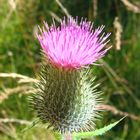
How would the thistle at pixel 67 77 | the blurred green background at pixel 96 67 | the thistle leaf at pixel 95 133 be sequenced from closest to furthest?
the thistle leaf at pixel 95 133 < the thistle at pixel 67 77 < the blurred green background at pixel 96 67

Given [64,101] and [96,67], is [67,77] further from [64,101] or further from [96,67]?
[96,67]

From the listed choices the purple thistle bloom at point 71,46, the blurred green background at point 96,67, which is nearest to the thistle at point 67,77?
the purple thistle bloom at point 71,46

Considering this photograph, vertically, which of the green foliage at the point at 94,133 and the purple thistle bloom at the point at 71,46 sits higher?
the purple thistle bloom at the point at 71,46

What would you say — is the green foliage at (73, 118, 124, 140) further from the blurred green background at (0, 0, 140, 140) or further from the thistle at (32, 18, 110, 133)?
the blurred green background at (0, 0, 140, 140)

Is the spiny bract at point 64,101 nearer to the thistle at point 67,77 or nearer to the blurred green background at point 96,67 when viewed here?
the thistle at point 67,77

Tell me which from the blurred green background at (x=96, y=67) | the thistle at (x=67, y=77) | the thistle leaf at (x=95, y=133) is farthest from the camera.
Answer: the blurred green background at (x=96, y=67)

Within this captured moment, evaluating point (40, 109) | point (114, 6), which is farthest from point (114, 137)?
point (40, 109)

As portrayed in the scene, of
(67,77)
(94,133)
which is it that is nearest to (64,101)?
(67,77)
